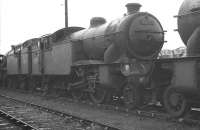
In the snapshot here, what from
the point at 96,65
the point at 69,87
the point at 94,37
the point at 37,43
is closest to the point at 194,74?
the point at 96,65

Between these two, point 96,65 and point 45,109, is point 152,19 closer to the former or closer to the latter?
point 96,65

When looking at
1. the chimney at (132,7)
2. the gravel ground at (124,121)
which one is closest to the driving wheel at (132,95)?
the gravel ground at (124,121)

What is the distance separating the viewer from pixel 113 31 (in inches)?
456

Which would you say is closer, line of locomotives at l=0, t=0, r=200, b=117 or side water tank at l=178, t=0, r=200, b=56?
side water tank at l=178, t=0, r=200, b=56

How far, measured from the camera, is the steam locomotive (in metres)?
10.5

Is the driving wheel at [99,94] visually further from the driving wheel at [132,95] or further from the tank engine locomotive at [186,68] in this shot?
the tank engine locomotive at [186,68]

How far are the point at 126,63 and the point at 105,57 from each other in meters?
1.51

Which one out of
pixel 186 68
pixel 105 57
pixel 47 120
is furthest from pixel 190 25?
pixel 47 120

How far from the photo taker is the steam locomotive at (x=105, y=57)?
10.5 meters

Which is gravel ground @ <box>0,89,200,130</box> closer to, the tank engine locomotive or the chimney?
the tank engine locomotive

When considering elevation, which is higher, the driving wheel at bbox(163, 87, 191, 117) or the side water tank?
the side water tank

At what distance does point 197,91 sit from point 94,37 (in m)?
6.19

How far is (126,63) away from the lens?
10.2 meters

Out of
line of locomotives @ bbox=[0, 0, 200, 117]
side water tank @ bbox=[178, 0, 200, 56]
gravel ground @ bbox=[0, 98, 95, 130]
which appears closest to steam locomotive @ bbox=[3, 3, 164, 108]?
line of locomotives @ bbox=[0, 0, 200, 117]
